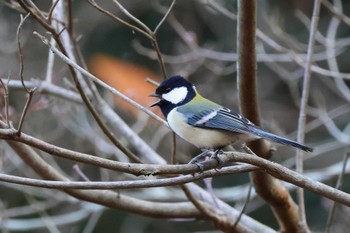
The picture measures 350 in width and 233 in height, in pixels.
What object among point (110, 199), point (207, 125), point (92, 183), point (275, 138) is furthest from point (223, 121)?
point (92, 183)

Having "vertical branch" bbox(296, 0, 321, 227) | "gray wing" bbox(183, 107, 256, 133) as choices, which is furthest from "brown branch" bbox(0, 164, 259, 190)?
"vertical branch" bbox(296, 0, 321, 227)

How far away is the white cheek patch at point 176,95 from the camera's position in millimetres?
2420

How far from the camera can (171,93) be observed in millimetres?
2418

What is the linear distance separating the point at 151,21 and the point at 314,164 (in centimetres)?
223

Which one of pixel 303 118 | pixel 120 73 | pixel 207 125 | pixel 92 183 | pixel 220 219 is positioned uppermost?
pixel 120 73

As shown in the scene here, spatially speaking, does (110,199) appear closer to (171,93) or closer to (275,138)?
(171,93)

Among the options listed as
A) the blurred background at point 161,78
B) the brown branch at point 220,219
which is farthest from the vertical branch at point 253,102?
the blurred background at point 161,78

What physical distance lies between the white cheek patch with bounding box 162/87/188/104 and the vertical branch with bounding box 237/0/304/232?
25 centimetres

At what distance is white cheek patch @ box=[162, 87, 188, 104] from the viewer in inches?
95.3

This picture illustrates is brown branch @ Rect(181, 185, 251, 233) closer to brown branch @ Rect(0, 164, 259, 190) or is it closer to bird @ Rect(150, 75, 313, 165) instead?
bird @ Rect(150, 75, 313, 165)

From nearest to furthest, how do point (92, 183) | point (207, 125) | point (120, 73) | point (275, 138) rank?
point (92, 183) < point (275, 138) < point (207, 125) < point (120, 73)

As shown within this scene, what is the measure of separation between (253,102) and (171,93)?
0.32m

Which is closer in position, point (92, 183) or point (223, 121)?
point (92, 183)

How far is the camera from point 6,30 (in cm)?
565
